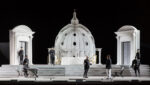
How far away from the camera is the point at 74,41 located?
3148 centimetres

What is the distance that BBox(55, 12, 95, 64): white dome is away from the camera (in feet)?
102

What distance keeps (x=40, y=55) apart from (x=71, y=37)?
14.8 feet

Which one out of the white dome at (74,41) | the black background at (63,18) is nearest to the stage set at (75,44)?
the white dome at (74,41)

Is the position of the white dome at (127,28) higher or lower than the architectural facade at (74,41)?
higher

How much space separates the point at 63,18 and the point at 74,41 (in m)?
3.26

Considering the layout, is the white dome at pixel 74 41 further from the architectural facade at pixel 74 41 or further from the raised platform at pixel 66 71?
the raised platform at pixel 66 71

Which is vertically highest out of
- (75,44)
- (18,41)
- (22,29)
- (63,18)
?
(63,18)

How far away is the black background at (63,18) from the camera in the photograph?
29.5m

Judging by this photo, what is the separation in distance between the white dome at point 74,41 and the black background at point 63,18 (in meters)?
2.16

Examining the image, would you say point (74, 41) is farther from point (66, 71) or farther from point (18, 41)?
point (66, 71)

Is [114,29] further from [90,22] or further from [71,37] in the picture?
[71,37]

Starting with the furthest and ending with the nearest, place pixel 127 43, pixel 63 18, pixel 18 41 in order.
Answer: pixel 63 18 < pixel 127 43 < pixel 18 41

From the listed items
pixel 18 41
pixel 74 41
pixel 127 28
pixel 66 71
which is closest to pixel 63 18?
pixel 74 41

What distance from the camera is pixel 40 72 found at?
2475cm
